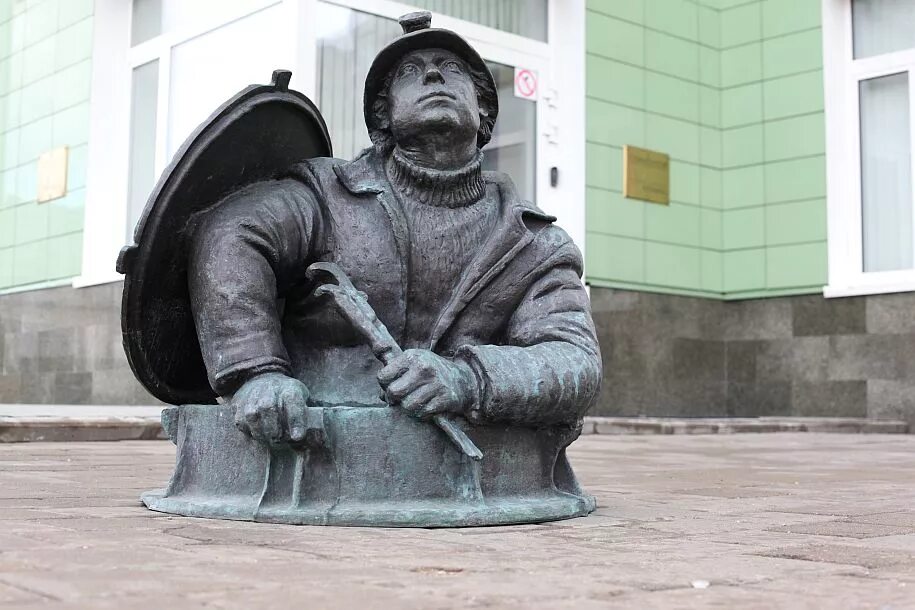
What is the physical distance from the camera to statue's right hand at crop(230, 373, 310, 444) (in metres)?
3.09

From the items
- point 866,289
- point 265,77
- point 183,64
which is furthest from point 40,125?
point 866,289

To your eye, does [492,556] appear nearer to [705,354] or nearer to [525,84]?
[525,84]

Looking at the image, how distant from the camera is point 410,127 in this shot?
11.7ft

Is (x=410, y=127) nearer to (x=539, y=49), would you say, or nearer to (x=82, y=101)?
(x=539, y=49)

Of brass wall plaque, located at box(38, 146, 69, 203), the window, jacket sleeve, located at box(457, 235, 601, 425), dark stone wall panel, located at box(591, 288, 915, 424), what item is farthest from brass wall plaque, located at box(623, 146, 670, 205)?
jacket sleeve, located at box(457, 235, 601, 425)

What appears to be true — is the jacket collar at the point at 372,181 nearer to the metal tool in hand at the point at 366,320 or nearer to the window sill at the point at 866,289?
the metal tool in hand at the point at 366,320

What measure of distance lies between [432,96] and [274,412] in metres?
1.09

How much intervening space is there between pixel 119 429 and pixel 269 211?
4.88m

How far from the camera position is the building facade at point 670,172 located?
10742 millimetres

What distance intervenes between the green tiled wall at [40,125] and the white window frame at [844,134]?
696cm

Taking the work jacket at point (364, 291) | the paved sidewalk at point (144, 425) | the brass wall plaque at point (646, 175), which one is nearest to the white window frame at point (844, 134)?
the paved sidewalk at point (144, 425)

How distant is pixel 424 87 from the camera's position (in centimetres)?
360

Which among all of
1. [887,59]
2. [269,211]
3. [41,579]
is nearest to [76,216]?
[887,59]

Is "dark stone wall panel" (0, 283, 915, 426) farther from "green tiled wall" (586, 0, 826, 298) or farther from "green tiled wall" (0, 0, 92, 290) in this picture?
"green tiled wall" (0, 0, 92, 290)
